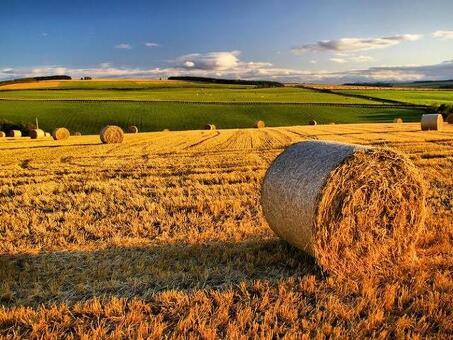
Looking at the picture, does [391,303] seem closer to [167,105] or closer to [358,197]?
[358,197]

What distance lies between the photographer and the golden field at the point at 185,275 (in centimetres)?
524

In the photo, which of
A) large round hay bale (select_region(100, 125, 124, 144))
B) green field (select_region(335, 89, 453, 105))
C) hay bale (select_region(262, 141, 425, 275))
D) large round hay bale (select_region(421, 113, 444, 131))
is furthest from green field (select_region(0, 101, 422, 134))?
hay bale (select_region(262, 141, 425, 275))

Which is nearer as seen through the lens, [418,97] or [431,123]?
[431,123]

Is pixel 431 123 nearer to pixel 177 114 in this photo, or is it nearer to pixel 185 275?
pixel 185 275

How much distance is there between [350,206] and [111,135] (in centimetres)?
2354

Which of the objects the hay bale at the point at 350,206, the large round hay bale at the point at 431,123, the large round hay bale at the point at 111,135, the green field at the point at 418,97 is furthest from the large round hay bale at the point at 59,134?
the green field at the point at 418,97

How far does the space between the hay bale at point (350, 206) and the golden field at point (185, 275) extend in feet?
1.15

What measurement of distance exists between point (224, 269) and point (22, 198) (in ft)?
23.6

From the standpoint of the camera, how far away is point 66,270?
273 inches

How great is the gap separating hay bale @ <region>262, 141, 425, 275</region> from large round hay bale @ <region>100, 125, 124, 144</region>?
886 inches

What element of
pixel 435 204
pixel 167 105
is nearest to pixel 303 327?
pixel 435 204

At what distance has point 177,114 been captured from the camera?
191ft

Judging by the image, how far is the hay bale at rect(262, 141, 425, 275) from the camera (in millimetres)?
6809

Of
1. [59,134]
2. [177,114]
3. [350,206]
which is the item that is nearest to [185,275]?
[350,206]
